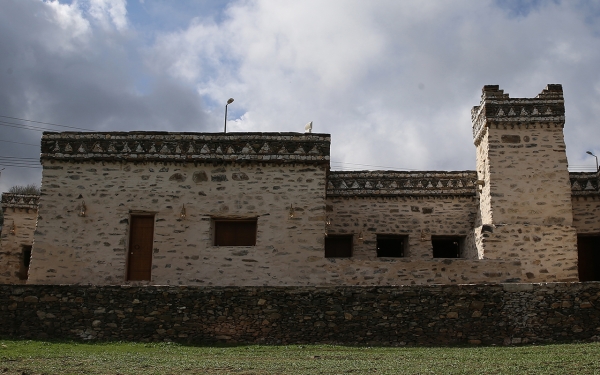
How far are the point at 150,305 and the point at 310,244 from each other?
15.5 feet

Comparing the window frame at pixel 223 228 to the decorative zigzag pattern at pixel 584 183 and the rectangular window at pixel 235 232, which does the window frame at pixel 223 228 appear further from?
the decorative zigzag pattern at pixel 584 183

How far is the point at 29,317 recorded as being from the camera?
13.0 m

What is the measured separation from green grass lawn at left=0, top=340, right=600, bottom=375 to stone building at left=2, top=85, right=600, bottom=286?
12.5 ft

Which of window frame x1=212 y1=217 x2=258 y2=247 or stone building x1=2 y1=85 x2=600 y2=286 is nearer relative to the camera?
stone building x1=2 y1=85 x2=600 y2=286

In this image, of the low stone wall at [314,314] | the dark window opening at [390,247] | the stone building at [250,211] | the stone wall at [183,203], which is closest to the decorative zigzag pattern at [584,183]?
the stone building at [250,211]

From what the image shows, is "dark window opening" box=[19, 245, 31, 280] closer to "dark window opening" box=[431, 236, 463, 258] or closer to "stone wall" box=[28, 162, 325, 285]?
"stone wall" box=[28, 162, 325, 285]

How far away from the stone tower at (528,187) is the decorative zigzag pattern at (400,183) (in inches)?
78.5

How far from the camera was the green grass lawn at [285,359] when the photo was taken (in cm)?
919

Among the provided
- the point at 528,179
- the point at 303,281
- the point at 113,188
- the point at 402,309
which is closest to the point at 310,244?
the point at 303,281

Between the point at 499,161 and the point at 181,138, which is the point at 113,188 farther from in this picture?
the point at 499,161

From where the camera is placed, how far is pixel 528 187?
1728cm

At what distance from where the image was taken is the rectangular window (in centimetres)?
1639

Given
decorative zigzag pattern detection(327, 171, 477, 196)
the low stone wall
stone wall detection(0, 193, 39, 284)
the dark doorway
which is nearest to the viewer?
the low stone wall

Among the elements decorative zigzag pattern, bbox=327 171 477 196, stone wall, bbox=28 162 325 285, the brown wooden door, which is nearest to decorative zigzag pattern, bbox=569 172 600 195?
decorative zigzag pattern, bbox=327 171 477 196
